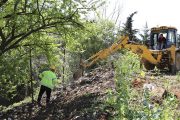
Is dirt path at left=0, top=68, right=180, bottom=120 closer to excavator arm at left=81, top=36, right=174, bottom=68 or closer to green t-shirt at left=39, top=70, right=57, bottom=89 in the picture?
green t-shirt at left=39, top=70, right=57, bottom=89

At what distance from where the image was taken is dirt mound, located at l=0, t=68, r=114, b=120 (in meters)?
13.0

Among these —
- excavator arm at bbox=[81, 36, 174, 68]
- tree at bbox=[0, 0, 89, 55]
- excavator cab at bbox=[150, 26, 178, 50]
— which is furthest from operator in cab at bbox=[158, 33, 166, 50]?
tree at bbox=[0, 0, 89, 55]

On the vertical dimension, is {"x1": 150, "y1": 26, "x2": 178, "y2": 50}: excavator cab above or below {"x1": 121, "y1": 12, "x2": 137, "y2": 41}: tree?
below

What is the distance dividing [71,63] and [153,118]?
4332 cm

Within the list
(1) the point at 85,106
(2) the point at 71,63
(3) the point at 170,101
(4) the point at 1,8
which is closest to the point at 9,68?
(4) the point at 1,8

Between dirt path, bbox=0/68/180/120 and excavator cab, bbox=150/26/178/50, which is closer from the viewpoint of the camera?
dirt path, bbox=0/68/180/120

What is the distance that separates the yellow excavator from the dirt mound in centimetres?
127

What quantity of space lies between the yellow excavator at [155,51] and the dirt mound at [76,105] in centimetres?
127

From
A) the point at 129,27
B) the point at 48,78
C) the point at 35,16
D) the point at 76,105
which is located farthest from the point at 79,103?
the point at 129,27

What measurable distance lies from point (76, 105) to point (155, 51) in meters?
9.59

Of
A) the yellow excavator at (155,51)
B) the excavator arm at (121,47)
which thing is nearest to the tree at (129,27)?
the yellow excavator at (155,51)

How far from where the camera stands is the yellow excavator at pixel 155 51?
64.3ft

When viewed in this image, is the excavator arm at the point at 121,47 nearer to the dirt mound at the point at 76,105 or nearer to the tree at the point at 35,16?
the dirt mound at the point at 76,105

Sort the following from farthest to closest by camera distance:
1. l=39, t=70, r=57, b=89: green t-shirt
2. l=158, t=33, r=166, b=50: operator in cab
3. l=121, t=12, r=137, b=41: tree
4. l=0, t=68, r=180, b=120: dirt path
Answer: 1. l=121, t=12, r=137, b=41: tree
2. l=158, t=33, r=166, b=50: operator in cab
3. l=39, t=70, r=57, b=89: green t-shirt
4. l=0, t=68, r=180, b=120: dirt path
